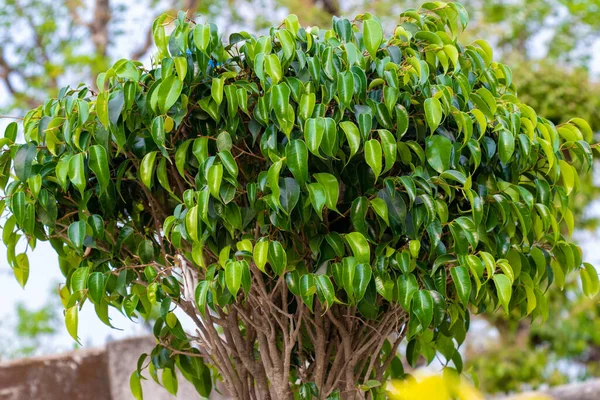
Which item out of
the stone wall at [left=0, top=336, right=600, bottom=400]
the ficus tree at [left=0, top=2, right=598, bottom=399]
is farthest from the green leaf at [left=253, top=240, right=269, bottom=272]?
the stone wall at [left=0, top=336, right=600, bottom=400]

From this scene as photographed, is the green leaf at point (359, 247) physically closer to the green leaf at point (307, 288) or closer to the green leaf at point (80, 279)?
the green leaf at point (307, 288)

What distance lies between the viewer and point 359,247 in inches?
69.1

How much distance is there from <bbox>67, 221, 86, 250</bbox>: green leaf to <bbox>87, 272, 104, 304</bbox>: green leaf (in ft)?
0.27

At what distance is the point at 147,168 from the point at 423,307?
71 centimetres

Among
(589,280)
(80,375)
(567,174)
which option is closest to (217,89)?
(567,174)

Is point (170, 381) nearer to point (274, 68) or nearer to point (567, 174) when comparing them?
point (274, 68)

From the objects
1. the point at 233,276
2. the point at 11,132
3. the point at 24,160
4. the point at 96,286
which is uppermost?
the point at 11,132

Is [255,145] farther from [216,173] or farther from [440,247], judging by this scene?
[440,247]

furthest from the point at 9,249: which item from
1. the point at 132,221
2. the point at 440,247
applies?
the point at 440,247

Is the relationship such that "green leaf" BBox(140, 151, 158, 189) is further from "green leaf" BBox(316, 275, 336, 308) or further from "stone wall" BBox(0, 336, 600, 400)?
"stone wall" BBox(0, 336, 600, 400)

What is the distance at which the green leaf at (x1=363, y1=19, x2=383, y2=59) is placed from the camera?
185cm

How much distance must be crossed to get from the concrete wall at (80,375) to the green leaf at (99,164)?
162 centimetres

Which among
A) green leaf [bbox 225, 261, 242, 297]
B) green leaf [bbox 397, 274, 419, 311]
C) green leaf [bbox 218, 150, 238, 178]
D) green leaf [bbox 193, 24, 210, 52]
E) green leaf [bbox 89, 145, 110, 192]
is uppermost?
green leaf [bbox 193, 24, 210, 52]

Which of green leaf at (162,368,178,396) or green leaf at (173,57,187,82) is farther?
green leaf at (162,368,178,396)
